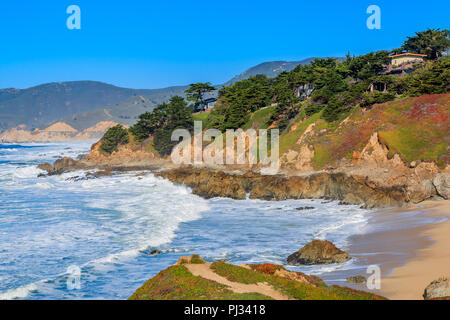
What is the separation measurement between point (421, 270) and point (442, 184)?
15664 mm

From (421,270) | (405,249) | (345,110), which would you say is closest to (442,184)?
(405,249)

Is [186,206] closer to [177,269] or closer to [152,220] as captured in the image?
[152,220]

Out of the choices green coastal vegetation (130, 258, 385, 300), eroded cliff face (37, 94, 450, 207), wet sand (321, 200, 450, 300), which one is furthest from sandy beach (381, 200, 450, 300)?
eroded cliff face (37, 94, 450, 207)

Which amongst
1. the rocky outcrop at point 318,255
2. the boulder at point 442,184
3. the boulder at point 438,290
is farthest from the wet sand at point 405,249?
the boulder at point 442,184

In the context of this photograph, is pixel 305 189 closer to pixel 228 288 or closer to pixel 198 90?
pixel 228 288

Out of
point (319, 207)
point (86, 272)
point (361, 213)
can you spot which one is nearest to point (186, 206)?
point (319, 207)

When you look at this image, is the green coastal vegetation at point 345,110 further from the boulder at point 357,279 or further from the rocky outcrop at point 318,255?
the boulder at point 357,279

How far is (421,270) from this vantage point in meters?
15.3

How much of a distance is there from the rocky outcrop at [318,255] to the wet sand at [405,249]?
737 mm

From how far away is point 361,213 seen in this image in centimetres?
2838

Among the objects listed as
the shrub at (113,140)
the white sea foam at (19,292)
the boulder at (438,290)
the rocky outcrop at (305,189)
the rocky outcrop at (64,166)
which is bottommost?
the white sea foam at (19,292)

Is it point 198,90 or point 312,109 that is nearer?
point 312,109

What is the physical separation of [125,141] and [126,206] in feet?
131

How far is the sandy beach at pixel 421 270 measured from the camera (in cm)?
1334
